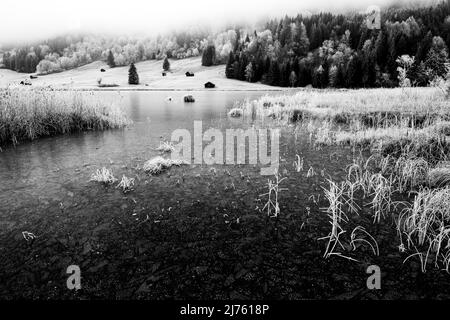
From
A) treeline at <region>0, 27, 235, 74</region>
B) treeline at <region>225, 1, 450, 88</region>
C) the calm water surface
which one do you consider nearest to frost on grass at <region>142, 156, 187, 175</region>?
the calm water surface

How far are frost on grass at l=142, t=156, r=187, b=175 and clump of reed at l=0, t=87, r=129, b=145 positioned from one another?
7.77 meters

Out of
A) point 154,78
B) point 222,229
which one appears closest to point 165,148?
point 222,229

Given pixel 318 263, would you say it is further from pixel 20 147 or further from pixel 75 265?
pixel 20 147

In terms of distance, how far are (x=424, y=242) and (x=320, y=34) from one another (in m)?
134

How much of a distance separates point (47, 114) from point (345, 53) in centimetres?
10658

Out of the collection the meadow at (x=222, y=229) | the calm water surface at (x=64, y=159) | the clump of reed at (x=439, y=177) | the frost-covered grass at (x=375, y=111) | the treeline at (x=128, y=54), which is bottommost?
the meadow at (x=222, y=229)

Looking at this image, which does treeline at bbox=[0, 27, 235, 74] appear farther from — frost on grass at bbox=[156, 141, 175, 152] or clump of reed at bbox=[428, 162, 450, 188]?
clump of reed at bbox=[428, 162, 450, 188]

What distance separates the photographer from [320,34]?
123 meters

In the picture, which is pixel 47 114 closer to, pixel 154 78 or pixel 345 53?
pixel 154 78

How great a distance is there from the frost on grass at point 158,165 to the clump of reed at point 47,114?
7770 mm

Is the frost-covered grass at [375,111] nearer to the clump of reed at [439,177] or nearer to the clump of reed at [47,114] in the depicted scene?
the clump of reed at [439,177]

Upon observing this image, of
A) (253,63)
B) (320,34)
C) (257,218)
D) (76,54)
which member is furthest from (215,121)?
(76,54)

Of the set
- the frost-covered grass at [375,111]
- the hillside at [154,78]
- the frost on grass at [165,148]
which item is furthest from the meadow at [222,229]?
the hillside at [154,78]

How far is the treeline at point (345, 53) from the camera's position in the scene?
255 ft
